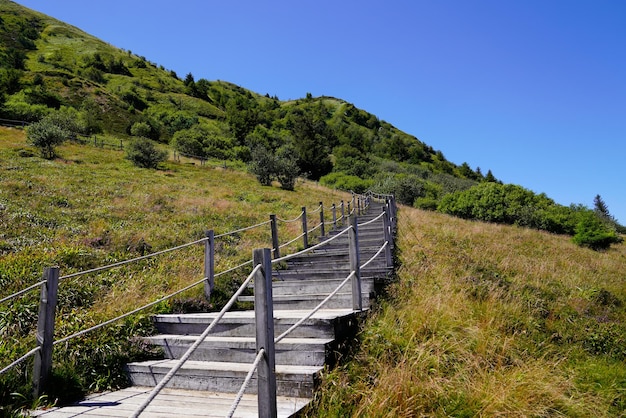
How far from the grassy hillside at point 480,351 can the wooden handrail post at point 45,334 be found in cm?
286

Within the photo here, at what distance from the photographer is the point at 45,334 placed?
13.3 feet

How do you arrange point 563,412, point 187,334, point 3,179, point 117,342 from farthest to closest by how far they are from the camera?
1. point 3,179
2. point 187,334
3. point 117,342
4. point 563,412

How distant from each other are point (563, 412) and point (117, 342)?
202 inches

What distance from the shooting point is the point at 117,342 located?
201 inches

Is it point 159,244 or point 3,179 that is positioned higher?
point 3,179

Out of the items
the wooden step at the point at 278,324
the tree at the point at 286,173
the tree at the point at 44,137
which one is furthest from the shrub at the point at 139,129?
the wooden step at the point at 278,324

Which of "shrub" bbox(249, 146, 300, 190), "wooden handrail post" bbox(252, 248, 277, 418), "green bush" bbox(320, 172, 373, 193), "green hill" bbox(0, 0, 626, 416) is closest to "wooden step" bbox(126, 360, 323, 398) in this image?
"green hill" bbox(0, 0, 626, 416)

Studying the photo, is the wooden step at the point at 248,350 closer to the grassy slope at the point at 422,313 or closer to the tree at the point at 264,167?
the grassy slope at the point at 422,313

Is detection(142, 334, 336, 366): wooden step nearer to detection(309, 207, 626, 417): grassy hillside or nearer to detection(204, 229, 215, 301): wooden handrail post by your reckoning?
detection(309, 207, 626, 417): grassy hillside

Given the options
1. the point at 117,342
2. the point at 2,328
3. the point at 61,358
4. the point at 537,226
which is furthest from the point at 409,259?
the point at 537,226

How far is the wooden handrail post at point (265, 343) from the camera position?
2908mm

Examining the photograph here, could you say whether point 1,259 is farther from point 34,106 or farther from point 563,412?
point 34,106

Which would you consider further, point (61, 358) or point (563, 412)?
point (61, 358)

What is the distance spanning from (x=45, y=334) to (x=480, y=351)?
4.76m
